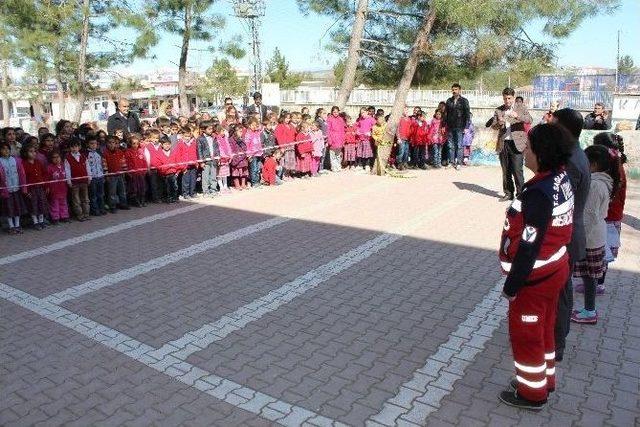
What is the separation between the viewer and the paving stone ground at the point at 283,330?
152 inches

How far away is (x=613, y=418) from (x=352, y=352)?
1.91 meters

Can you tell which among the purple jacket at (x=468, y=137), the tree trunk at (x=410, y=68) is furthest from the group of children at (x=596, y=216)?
the purple jacket at (x=468, y=137)

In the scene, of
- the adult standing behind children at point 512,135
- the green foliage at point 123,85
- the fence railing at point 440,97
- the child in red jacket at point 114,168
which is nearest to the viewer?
the adult standing behind children at point 512,135

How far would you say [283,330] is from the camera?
16.7ft

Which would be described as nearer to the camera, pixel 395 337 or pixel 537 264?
pixel 537 264

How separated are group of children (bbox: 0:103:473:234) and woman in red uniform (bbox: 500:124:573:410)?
7734 mm

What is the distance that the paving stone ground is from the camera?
152 inches

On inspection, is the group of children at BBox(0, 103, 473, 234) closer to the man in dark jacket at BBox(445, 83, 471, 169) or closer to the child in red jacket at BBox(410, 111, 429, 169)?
the child in red jacket at BBox(410, 111, 429, 169)

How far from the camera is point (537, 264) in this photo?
3420 millimetres

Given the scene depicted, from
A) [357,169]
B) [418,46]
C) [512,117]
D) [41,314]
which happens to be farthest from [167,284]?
[418,46]

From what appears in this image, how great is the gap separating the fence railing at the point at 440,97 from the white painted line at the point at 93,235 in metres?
13.7

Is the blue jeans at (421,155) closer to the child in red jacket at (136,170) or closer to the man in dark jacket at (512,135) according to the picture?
the man in dark jacket at (512,135)

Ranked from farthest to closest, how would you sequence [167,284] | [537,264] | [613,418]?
1. [167,284]
2. [613,418]
3. [537,264]

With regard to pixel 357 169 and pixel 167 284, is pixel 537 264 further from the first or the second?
pixel 357 169
